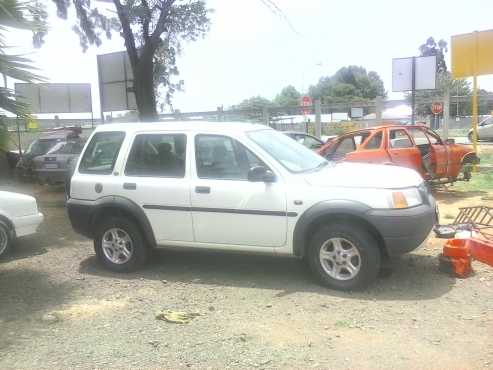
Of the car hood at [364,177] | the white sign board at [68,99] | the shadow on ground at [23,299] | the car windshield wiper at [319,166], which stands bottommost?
the shadow on ground at [23,299]

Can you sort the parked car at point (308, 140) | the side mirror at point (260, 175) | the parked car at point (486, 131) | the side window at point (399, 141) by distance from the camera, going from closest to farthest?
the side mirror at point (260, 175), the side window at point (399, 141), the parked car at point (308, 140), the parked car at point (486, 131)

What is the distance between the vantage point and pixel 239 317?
5.12 m

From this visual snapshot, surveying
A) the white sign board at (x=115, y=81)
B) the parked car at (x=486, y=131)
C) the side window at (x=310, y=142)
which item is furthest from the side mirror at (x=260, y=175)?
the parked car at (x=486, y=131)

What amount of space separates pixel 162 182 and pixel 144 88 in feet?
32.5

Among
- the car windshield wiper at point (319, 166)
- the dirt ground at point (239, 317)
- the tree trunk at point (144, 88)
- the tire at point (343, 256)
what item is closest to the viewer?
the dirt ground at point (239, 317)

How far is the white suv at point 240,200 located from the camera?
18.1 feet

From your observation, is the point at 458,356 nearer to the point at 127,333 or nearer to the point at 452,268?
the point at 452,268

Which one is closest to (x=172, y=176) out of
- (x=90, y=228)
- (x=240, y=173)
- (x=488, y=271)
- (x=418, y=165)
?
(x=240, y=173)

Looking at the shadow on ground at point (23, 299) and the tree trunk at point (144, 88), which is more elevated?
the tree trunk at point (144, 88)

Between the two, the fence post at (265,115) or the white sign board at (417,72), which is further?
the fence post at (265,115)

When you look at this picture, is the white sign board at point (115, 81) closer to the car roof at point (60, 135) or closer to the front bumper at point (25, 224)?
the car roof at point (60, 135)

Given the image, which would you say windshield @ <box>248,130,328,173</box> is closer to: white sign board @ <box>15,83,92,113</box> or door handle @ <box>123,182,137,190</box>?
door handle @ <box>123,182,137,190</box>

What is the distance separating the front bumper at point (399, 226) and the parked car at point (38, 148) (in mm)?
10826

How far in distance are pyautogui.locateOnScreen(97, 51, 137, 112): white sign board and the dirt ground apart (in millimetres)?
8697
